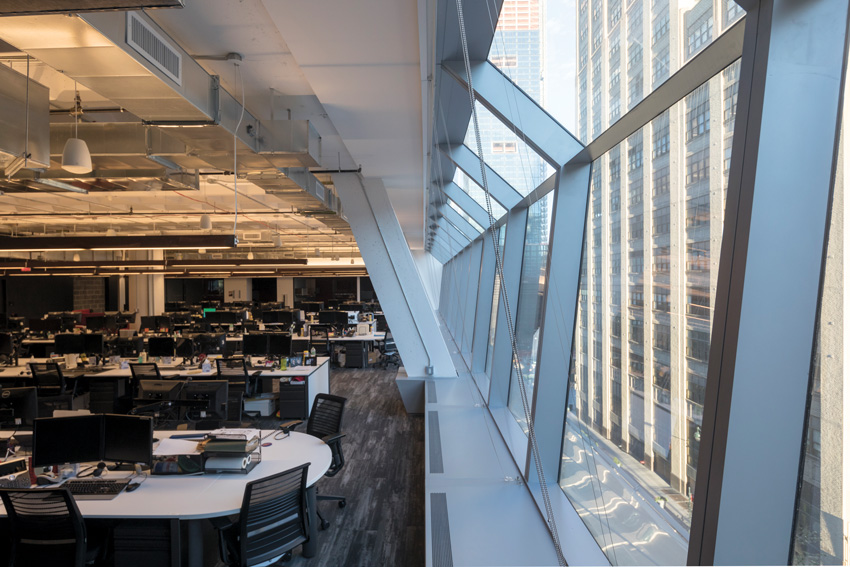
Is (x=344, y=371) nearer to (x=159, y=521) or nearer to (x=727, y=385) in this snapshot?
(x=159, y=521)

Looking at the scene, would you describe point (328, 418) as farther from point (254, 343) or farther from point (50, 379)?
point (50, 379)

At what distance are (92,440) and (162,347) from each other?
5.56 m

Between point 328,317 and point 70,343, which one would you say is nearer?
point 70,343

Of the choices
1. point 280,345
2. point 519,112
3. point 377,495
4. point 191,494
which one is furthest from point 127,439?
point 280,345

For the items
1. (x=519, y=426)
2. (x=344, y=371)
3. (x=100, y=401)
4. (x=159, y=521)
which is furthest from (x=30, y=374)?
(x=519, y=426)

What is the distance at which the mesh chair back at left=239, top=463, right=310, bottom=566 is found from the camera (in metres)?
3.15

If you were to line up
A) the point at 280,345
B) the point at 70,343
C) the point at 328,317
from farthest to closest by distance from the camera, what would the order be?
1. the point at 328,317
2. the point at 70,343
3. the point at 280,345

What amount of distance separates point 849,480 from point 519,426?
4049 mm

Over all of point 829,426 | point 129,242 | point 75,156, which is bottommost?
point 829,426

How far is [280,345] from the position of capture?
8625mm

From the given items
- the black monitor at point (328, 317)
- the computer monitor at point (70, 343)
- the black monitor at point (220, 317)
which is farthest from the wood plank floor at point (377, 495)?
the black monitor at point (220, 317)

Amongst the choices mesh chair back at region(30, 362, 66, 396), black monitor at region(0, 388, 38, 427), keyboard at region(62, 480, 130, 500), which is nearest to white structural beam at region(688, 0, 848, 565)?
keyboard at region(62, 480, 130, 500)

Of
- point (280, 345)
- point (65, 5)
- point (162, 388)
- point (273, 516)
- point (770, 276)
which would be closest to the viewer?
point (770, 276)

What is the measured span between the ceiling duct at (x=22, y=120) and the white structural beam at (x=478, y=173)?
3227 mm
